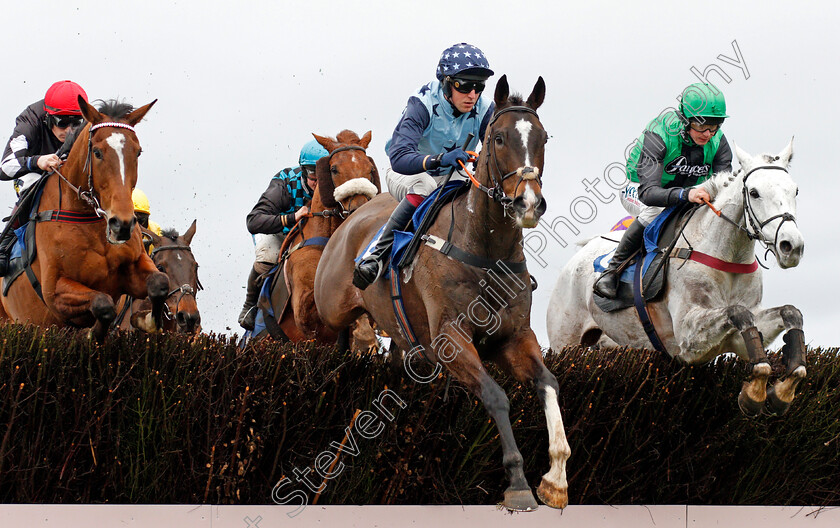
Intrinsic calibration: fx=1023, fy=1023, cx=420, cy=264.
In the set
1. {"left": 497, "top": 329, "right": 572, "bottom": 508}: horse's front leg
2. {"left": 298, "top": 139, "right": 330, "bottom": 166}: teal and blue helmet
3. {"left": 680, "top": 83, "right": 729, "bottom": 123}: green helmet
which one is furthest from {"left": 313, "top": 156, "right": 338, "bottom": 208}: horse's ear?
{"left": 497, "top": 329, "right": 572, "bottom": 508}: horse's front leg

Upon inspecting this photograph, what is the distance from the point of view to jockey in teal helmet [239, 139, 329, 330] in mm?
10047

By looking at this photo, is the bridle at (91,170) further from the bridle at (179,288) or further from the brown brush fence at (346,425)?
the bridle at (179,288)

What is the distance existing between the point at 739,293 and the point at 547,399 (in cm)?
265

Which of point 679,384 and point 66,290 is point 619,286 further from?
point 66,290

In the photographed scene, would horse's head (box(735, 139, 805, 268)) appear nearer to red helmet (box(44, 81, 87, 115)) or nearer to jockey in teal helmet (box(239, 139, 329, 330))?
jockey in teal helmet (box(239, 139, 329, 330))

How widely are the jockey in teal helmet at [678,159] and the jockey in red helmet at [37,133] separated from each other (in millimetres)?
4466

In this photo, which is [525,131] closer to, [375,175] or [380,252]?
[380,252]

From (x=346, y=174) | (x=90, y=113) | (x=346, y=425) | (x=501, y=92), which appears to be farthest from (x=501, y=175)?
(x=346, y=174)

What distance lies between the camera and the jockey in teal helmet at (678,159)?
7969 millimetres

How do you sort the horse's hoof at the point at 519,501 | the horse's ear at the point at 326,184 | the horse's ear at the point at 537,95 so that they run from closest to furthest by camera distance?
1. the horse's hoof at the point at 519,501
2. the horse's ear at the point at 537,95
3. the horse's ear at the point at 326,184

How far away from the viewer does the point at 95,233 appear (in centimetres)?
723

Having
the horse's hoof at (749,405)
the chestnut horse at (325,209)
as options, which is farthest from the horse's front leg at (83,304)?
the horse's hoof at (749,405)

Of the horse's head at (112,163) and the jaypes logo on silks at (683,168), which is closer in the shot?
the horse's head at (112,163)

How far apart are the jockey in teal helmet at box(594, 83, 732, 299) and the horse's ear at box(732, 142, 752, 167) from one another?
1.35 feet
